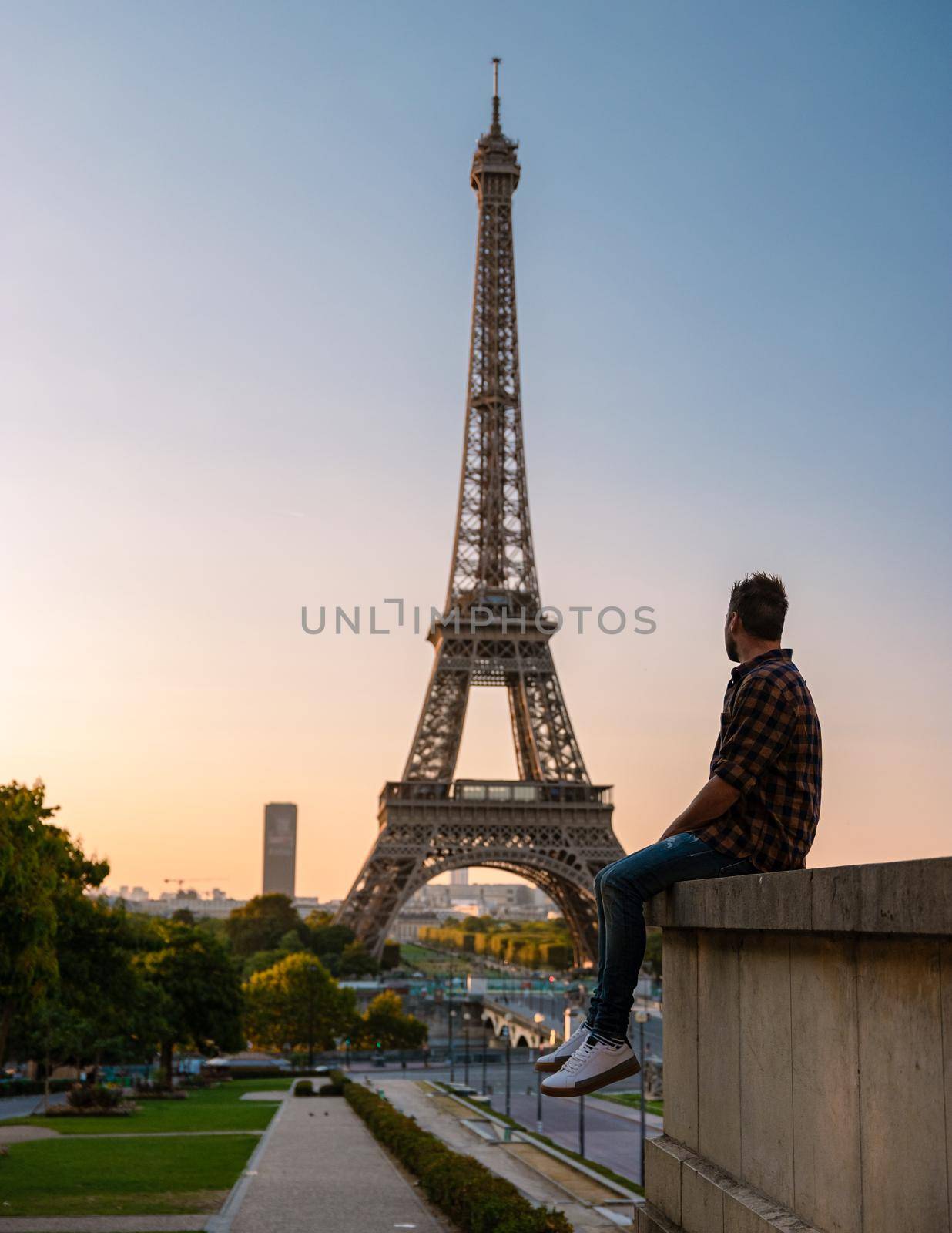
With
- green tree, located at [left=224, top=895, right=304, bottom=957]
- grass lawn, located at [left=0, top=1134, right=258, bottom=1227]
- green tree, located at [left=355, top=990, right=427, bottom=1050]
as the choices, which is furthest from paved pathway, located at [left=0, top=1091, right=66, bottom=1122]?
green tree, located at [left=224, top=895, right=304, bottom=957]

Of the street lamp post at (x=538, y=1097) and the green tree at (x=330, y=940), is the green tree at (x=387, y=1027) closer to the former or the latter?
the green tree at (x=330, y=940)

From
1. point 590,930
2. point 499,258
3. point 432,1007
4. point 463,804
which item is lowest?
point 432,1007

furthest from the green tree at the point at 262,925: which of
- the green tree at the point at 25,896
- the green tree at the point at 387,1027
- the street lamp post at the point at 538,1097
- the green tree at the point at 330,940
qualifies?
the green tree at the point at 25,896

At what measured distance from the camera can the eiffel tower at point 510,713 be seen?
68.7m

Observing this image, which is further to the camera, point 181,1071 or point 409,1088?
point 181,1071

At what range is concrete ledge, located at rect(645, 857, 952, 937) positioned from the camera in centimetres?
384

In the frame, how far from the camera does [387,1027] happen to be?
9175 centimetres

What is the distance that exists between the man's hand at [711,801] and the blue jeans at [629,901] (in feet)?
0.67

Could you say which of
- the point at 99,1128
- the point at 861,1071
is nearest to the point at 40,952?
the point at 99,1128

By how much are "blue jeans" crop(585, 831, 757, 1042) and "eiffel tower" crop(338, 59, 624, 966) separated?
200 feet

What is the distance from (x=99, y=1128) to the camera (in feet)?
135

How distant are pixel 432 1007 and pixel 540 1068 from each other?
401 feet

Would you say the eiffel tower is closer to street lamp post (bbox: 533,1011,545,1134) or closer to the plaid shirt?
street lamp post (bbox: 533,1011,545,1134)

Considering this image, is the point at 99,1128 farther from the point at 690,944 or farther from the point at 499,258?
the point at 499,258
